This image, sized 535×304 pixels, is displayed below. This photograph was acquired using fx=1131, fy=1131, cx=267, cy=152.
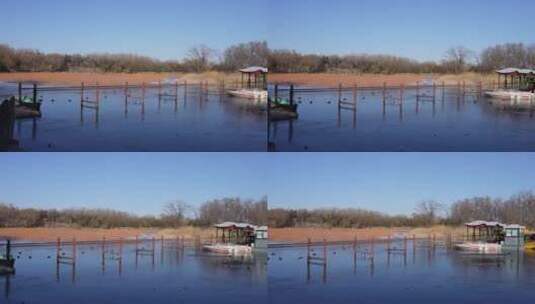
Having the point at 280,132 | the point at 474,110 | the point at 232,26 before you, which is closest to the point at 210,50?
the point at 232,26

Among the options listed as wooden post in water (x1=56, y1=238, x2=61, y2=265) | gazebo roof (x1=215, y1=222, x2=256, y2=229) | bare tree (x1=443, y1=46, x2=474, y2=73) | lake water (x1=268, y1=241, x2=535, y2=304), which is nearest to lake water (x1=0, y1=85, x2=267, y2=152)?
gazebo roof (x1=215, y1=222, x2=256, y2=229)

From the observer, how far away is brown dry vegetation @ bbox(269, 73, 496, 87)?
24.8ft

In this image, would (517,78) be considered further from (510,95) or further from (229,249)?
(229,249)

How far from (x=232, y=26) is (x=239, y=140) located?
0.77 metres

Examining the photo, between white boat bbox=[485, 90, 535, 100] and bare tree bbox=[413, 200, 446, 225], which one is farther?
bare tree bbox=[413, 200, 446, 225]

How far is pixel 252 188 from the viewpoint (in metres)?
7.54

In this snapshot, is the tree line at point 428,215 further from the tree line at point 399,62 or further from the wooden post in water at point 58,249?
the wooden post in water at point 58,249

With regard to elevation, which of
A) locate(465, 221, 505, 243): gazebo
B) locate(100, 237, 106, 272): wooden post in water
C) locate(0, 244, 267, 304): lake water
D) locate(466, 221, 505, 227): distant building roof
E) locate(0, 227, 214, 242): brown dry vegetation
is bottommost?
locate(0, 244, 267, 304): lake water

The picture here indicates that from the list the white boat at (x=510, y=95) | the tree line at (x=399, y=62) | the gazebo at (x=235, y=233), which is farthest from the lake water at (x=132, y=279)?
the white boat at (x=510, y=95)

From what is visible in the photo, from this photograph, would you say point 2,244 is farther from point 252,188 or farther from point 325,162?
point 325,162

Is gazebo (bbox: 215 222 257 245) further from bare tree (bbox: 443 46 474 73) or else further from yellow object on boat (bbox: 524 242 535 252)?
yellow object on boat (bbox: 524 242 535 252)

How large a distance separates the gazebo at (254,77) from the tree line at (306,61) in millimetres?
37

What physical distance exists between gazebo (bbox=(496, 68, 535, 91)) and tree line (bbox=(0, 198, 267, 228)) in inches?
70.8

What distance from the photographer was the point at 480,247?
24.8 ft
